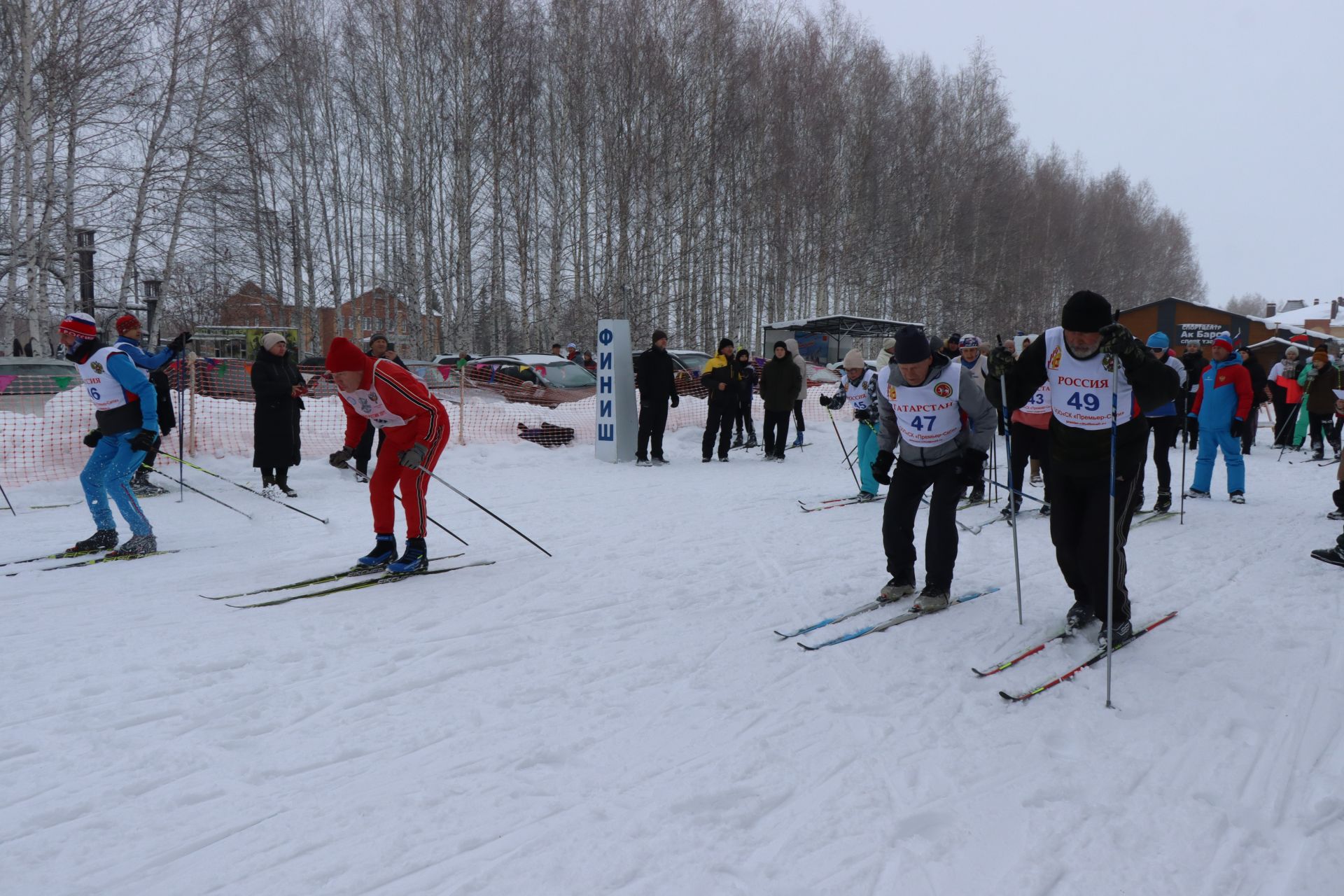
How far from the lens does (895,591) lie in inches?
186

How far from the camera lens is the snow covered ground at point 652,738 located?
7.59 feet

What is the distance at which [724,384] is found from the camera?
38.8 feet

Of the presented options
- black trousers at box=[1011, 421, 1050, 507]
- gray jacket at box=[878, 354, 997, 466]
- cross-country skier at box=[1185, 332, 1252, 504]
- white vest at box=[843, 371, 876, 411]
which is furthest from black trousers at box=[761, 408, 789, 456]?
gray jacket at box=[878, 354, 997, 466]

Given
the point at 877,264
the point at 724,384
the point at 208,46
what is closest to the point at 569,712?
the point at 724,384

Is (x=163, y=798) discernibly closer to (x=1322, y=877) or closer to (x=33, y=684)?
(x=33, y=684)

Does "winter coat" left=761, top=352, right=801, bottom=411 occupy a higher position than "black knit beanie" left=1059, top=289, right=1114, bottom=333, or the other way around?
"black knit beanie" left=1059, top=289, right=1114, bottom=333

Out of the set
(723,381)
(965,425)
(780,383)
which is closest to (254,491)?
(723,381)

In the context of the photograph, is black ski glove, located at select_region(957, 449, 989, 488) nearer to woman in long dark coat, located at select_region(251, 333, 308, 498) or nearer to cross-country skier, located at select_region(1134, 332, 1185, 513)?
cross-country skier, located at select_region(1134, 332, 1185, 513)

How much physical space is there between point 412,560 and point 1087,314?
4098 millimetres

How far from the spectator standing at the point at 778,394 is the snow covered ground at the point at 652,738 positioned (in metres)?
6.40

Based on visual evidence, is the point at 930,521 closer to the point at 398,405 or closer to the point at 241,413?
the point at 398,405

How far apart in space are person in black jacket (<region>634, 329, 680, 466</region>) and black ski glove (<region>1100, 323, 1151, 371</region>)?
7772 millimetres

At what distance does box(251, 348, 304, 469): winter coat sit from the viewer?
8.45 meters

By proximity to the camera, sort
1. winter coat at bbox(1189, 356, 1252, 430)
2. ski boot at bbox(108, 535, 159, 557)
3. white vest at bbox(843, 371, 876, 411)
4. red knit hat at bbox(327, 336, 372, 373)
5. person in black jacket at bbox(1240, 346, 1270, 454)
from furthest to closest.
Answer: person in black jacket at bbox(1240, 346, 1270, 454) → winter coat at bbox(1189, 356, 1252, 430) → white vest at bbox(843, 371, 876, 411) → ski boot at bbox(108, 535, 159, 557) → red knit hat at bbox(327, 336, 372, 373)
